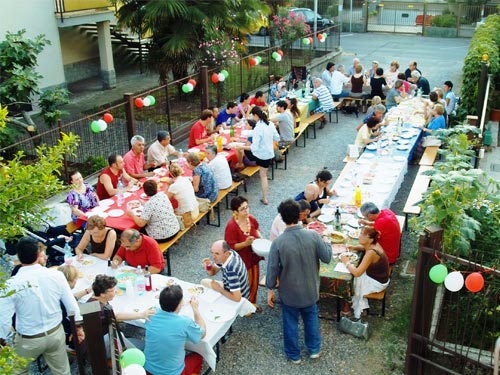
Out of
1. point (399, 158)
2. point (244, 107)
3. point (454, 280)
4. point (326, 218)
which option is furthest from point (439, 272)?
point (244, 107)

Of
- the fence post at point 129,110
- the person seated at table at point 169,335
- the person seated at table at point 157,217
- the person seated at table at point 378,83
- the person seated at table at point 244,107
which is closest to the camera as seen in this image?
the person seated at table at point 169,335

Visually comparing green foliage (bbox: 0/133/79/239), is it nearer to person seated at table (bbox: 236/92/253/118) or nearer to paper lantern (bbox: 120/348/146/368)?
paper lantern (bbox: 120/348/146/368)

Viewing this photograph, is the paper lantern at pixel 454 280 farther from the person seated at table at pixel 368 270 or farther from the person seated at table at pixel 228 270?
the person seated at table at pixel 228 270

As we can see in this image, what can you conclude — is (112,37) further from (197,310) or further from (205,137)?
(197,310)

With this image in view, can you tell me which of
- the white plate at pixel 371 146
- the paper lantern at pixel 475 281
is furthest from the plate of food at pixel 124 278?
the white plate at pixel 371 146

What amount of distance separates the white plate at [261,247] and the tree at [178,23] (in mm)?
9281

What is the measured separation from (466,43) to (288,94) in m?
18.0

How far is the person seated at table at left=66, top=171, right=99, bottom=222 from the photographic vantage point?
318 inches

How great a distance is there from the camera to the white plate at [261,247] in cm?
689

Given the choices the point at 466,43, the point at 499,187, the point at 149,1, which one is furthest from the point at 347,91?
the point at 466,43

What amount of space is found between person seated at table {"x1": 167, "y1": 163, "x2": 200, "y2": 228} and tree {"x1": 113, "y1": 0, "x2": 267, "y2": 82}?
7.53 m

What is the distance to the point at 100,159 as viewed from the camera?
11688mm

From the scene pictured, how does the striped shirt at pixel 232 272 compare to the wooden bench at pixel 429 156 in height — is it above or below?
above

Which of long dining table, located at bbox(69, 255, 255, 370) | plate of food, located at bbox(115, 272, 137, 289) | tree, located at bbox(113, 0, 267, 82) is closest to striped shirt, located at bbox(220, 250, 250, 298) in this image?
long dining table, located at bbox(69, 255, 255, 370)
